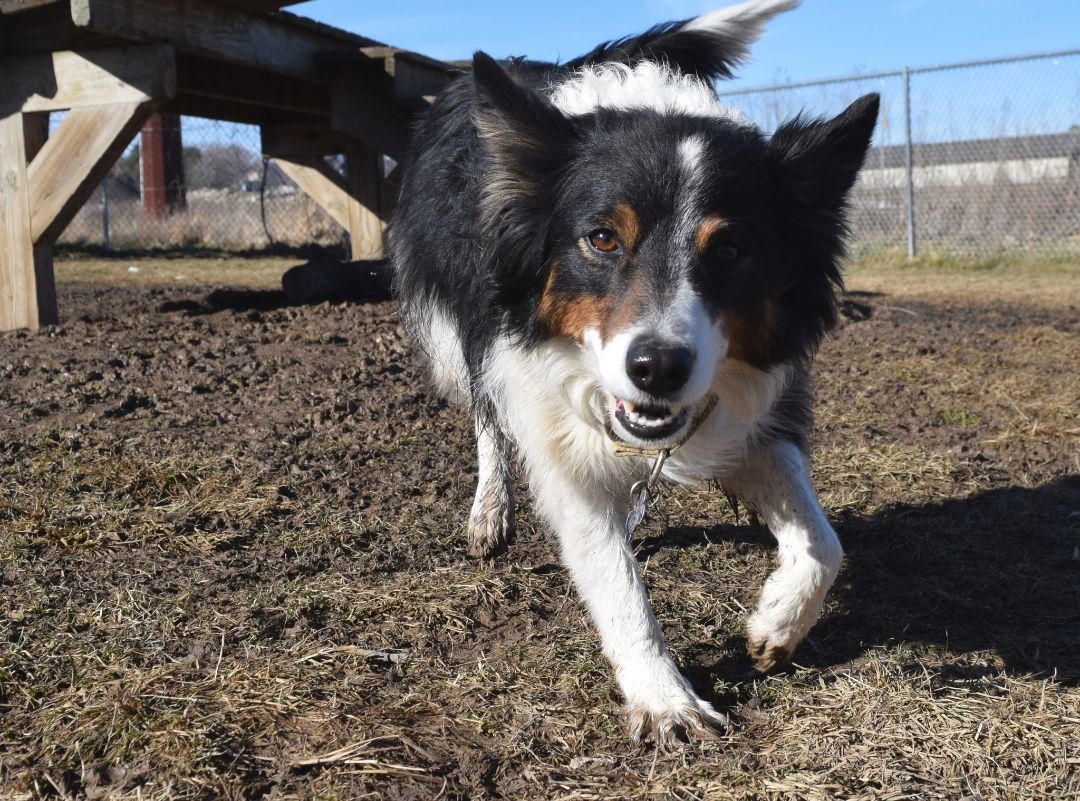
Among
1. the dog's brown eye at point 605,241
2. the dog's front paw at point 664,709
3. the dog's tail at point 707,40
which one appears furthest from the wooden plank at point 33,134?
the dog's front paw at point 664,709

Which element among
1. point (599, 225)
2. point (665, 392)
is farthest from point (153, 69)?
point (665, 392)

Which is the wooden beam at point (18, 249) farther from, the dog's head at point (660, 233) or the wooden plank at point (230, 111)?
the dog's head at point (660, 233)

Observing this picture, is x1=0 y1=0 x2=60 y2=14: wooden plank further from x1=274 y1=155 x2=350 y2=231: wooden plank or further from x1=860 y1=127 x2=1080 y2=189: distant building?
x1=860 y1=127 x2=1080 y2=189: distant building

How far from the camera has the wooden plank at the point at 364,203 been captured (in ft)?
28.7

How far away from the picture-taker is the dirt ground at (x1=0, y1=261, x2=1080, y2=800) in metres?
2.35

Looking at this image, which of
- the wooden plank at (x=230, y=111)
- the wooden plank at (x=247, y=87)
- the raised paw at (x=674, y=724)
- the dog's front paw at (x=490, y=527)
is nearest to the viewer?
the raised paw at (x=674, y=724)

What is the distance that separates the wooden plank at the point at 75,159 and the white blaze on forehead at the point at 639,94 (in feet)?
11.7

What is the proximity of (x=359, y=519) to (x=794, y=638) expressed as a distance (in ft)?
5.81

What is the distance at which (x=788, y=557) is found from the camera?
2838 millimetres

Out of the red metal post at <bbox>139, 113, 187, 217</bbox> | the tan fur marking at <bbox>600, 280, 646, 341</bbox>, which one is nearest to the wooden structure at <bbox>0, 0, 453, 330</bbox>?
the tan fur marking at <bbox>600, 280, 646, 341</bbox>

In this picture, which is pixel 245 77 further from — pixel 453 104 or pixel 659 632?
pixel 659 632

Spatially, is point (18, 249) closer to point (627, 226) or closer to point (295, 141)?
point (295, 141)

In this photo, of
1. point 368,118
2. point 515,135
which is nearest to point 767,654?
point 515,135

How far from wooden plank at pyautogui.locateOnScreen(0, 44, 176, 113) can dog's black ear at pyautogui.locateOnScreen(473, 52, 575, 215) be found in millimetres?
3657
